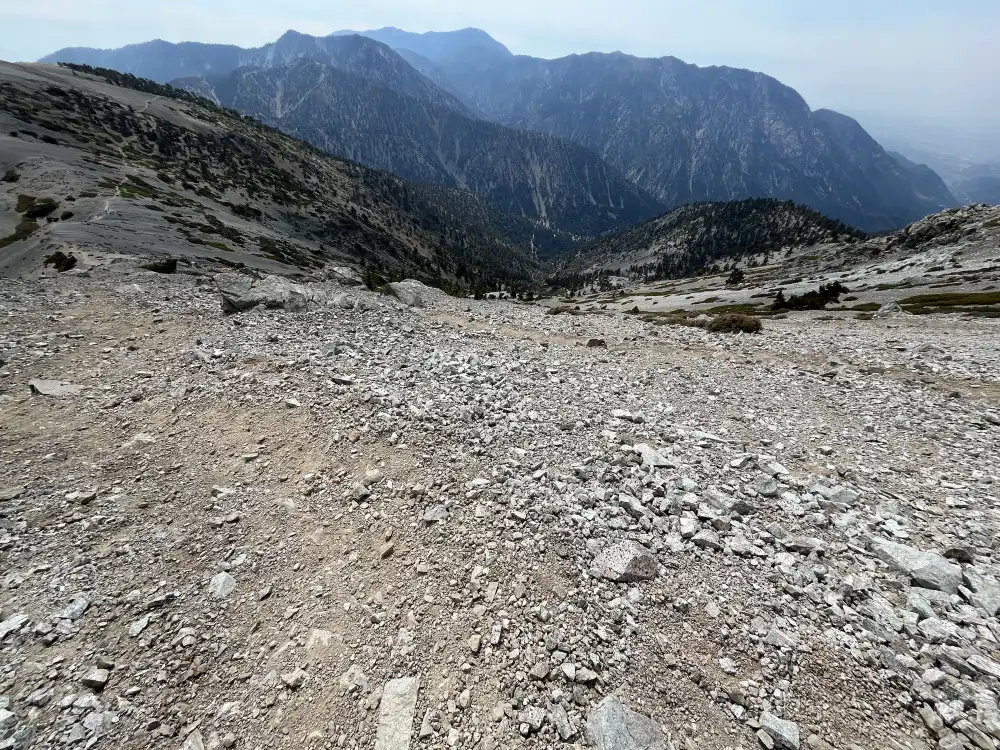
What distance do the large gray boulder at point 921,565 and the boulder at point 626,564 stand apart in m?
3.85

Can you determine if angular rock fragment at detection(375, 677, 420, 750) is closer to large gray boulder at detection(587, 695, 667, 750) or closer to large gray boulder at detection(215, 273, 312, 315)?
large gray boulder at detection(587, 695, 667, 750)

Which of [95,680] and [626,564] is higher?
[626,564]

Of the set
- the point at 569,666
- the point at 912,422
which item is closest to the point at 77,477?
the point at 569,666

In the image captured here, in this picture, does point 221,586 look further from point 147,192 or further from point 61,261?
point 147,192

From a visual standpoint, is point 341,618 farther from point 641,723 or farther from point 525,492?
point 641,723

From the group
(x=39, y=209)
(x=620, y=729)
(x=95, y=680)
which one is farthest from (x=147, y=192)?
(x=620, y=729)

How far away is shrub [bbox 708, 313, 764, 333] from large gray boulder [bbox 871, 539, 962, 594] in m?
24.0

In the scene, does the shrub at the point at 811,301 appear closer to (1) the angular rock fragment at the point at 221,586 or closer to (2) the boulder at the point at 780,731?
(2) the boulder at the point at 780,731

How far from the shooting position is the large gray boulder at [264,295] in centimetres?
2038

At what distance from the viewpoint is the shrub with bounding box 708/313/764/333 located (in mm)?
29016

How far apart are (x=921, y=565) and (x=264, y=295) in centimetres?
2377

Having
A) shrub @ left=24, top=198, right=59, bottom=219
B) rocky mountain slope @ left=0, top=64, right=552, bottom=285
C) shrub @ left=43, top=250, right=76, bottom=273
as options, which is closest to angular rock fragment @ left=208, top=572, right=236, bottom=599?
shrub @ left=43, top=250, right=76, bottom=273

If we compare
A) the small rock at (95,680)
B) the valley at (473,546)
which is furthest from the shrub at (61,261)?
the small rock at (95,680)

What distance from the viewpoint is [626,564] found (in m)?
7.39
